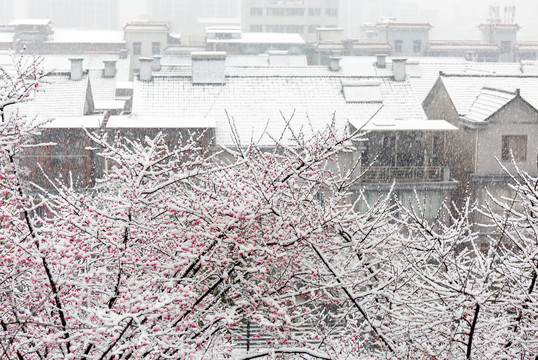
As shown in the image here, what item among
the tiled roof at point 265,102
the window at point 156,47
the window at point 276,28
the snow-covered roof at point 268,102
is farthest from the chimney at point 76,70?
the window at point 276,28

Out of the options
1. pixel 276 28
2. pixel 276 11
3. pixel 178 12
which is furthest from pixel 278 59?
pixel 178 12

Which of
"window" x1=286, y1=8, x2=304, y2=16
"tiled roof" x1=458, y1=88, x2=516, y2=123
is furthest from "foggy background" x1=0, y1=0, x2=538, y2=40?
"tiled roof" x1=458, y1=88, x2=516, y2=123

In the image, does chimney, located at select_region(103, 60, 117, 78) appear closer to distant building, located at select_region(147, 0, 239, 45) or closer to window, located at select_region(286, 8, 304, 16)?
window, located at select_region(286, 8, 304, 16)

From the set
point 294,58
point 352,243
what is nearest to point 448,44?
point 294,58

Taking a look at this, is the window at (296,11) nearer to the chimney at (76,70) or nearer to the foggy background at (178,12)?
the foggy background at (178,12)

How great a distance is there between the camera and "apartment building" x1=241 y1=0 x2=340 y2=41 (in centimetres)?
9706

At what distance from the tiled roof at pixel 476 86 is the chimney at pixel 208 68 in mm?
10653

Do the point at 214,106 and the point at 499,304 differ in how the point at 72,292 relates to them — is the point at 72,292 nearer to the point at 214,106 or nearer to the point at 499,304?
the point at 499,304

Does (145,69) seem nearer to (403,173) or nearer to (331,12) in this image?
(403,173)

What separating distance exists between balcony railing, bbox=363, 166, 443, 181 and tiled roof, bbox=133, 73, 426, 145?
2332 millimetres

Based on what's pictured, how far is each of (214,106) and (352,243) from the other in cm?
2109

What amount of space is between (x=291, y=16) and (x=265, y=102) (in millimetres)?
69757

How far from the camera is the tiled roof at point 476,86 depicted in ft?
102

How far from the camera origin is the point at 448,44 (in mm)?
77938
